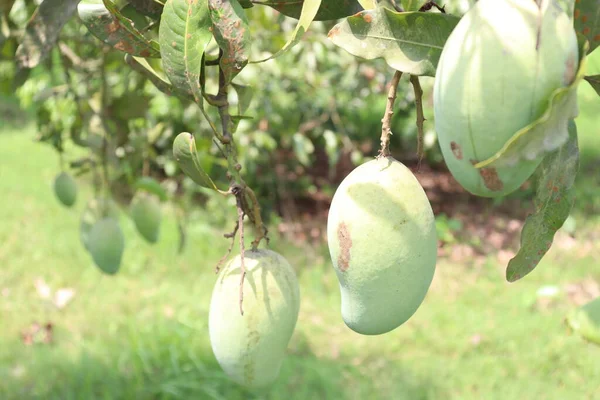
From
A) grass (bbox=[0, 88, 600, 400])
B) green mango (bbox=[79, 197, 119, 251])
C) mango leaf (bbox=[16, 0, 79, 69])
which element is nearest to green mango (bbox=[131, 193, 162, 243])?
green mango (bbox=[79, 197, 119, 251])

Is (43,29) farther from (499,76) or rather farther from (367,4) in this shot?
(499,76)

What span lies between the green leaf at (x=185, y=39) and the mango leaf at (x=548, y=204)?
254 millimetres

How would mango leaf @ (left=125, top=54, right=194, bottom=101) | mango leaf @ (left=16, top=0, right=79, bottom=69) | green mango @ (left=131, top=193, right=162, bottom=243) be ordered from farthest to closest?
green mango @ (left=131, top=193, right=162, bottom=243)
mango leaf @ (left=16, top=0, right=79, bottom=69)
mango leaf @ (left=125, top=54, right=194, bottom=101)

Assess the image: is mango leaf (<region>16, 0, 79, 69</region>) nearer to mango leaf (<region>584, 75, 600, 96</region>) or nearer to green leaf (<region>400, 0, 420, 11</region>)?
green leaf (<region>400, 0, 420, 11</region>)

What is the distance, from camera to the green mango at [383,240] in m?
0.46

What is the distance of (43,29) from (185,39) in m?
0.31

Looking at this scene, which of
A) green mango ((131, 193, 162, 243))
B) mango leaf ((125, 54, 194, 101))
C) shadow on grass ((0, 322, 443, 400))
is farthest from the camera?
shadow on grass ((0, 322, 443, 400))

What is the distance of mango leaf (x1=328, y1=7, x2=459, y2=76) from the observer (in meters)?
0.44

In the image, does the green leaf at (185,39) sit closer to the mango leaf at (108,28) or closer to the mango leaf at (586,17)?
the mango leaf at (108,28)

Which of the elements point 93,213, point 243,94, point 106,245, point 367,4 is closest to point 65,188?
point 93,213

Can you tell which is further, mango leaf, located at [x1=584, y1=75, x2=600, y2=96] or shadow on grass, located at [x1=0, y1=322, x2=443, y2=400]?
shadow on grass, located at [x1=0, y1=322, x2=443, y2=400]

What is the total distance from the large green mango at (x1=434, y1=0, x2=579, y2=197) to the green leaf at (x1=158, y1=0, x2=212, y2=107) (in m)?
0.19

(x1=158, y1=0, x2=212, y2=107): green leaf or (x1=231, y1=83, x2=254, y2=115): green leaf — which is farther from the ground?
(x1=158, y1=0, x2=212, y2=107): green leaf

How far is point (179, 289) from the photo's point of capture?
2.71 m
